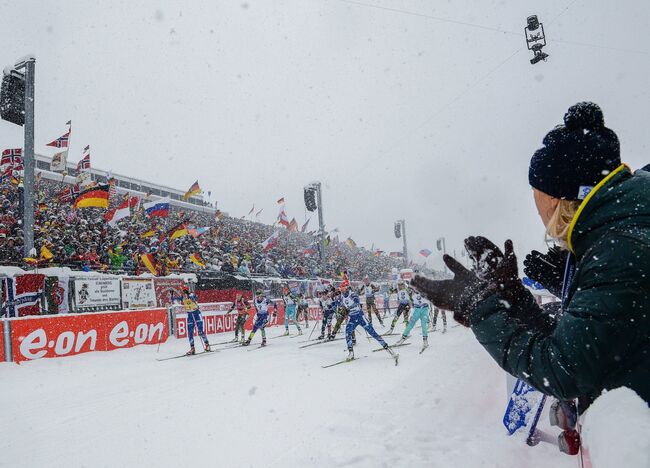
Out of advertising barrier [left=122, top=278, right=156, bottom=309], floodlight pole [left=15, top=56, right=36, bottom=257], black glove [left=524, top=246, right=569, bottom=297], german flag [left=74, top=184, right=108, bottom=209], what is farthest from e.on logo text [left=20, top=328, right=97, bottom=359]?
black glove [left=524, top=246, right=569, bottom=297]

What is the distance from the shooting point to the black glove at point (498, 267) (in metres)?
1.25

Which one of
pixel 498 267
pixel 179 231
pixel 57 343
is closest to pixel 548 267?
pixel 498 267

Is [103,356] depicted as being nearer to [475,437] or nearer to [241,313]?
[241,313]

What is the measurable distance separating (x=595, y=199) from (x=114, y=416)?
22.8ft

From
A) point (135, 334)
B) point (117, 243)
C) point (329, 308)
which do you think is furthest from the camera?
point (117, 243)

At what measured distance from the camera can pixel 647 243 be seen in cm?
88

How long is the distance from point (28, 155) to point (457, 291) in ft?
46.5

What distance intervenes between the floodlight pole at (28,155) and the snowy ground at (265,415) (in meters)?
3.59

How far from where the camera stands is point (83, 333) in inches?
466

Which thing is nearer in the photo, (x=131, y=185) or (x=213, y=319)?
(x=213, y=319)

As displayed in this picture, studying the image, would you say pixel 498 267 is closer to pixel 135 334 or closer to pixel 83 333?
pixel 83 333

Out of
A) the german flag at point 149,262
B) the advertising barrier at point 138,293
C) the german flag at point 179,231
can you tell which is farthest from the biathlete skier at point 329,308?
the german flag at point 179,231

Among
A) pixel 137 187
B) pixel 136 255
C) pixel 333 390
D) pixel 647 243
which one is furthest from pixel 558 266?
pixel 137 187

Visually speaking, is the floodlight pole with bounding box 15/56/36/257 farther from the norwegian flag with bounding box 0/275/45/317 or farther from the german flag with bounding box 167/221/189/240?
the german flag with bounding box 167/221/189/240
